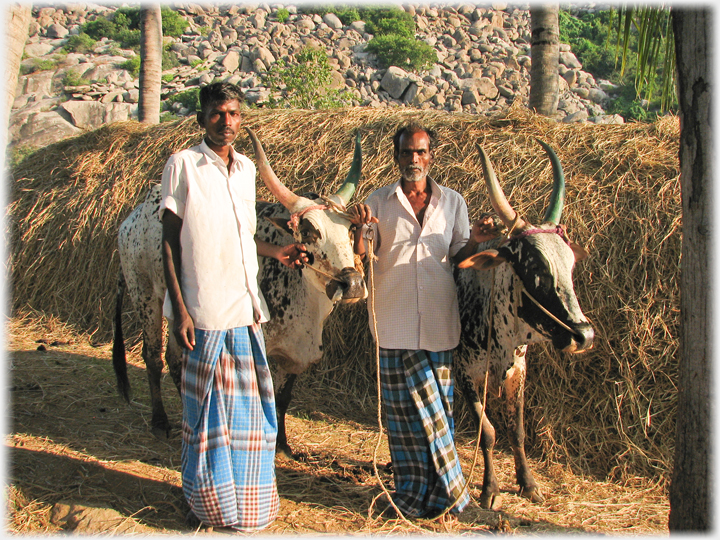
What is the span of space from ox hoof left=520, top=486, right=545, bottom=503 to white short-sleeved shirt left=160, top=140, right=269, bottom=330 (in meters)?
1.99

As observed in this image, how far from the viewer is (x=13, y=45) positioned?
332 cm

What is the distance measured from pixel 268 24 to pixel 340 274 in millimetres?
52154

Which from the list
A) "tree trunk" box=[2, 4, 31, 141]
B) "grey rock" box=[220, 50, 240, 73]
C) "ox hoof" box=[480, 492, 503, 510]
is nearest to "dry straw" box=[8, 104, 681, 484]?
"ox hoof" box=[480, 492, 503, 510]

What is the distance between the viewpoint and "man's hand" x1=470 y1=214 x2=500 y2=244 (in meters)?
3.28

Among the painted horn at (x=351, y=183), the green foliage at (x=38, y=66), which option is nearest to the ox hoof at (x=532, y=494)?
the painted horn at (x=351, y=183)

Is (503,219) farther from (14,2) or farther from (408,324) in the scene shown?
(14,2)

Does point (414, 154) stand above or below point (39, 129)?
below

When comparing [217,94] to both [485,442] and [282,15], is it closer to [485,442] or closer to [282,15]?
[485,442]

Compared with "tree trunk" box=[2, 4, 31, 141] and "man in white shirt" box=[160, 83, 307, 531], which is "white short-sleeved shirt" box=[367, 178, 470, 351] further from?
"tree trunk" box=[2, 4, 31, 141]

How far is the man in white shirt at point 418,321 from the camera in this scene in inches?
129

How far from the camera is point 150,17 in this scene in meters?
9.88

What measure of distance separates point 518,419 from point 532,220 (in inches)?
71.2

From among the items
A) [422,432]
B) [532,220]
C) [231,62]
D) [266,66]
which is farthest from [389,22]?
[422,432]

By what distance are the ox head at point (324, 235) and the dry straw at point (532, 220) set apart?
5.55 ft
